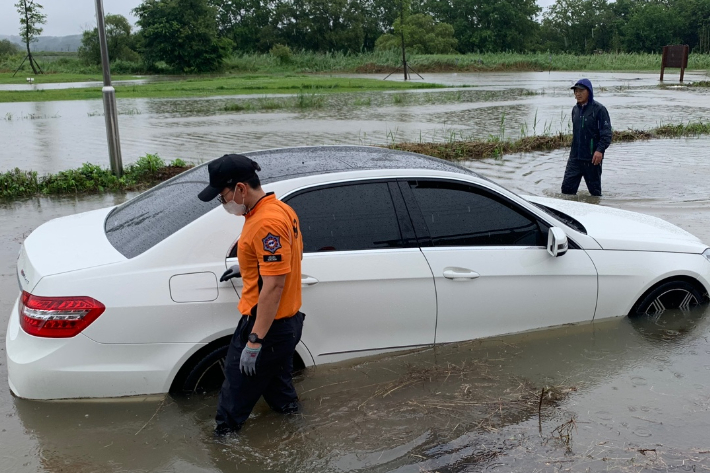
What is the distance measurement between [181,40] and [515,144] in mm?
45542

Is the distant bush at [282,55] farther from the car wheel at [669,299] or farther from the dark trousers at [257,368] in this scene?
the dark trousers at [257,368]

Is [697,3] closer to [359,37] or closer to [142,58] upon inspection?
[359,37]

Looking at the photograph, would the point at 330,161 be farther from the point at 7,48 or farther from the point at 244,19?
the point at 244,19

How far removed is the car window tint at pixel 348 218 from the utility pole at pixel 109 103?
21.9ft

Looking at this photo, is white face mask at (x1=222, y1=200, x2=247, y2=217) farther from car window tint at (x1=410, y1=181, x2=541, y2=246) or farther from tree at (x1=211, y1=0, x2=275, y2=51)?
tree at (x1=211, y1=0, x2=275, y2=51)

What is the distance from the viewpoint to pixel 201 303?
13.0ft

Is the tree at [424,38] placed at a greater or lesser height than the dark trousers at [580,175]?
greater

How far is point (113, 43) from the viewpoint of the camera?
6531cm

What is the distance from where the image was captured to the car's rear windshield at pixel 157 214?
4.15 m

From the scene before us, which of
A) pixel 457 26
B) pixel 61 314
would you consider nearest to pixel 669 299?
pixel 61 314

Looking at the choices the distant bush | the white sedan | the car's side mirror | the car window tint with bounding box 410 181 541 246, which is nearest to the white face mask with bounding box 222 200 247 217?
the white sedan

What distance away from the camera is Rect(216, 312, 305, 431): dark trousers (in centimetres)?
369

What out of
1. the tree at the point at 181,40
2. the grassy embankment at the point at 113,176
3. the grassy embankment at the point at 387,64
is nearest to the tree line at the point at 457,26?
the grassy embankment at the point at 387,64

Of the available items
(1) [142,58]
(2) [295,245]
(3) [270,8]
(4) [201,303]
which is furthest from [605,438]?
(3) [270,8]
